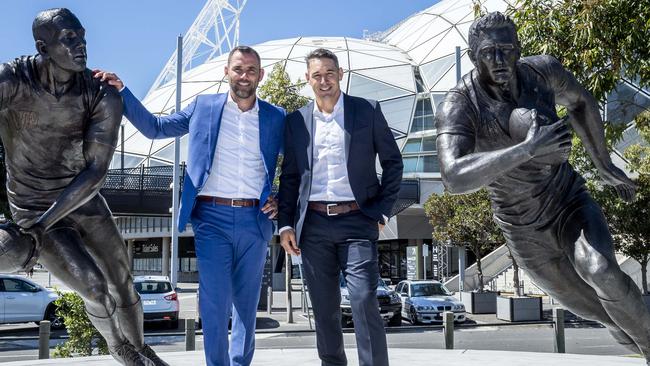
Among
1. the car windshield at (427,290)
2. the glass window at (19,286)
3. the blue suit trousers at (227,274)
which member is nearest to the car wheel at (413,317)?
the car windshield at (427,290)

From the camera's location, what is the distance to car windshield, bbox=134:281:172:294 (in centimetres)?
1937

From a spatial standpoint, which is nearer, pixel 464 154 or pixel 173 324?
pixel 464 154

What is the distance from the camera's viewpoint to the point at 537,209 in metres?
4.07

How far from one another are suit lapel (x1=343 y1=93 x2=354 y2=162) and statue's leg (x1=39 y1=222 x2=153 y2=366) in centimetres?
167

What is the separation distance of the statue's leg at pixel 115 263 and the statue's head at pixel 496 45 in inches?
99.2

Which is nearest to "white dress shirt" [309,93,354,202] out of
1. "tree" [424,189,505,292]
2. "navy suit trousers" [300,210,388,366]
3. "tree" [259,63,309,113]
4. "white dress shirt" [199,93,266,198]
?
"navy suit trousers" [300,210,388,366]

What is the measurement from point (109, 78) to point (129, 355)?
5.85 ft

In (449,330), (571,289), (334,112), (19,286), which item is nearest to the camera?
(571,289)

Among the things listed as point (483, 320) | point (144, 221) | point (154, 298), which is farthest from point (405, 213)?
point (144, 221)

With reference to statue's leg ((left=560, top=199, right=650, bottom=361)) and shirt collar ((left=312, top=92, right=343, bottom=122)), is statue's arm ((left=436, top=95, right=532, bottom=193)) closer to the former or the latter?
statue's leg ((left=560, top=199, right=650, bottom=361))

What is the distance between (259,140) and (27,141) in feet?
4.76

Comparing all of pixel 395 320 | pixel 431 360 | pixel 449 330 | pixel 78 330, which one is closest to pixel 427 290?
pixel 395 320

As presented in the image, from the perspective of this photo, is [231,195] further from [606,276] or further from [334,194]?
[606,276]

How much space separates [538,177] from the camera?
13.2ft
